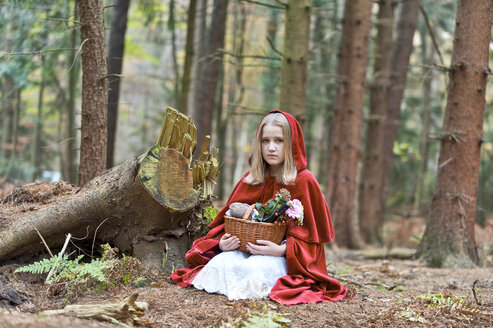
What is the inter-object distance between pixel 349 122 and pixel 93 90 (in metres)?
7.15

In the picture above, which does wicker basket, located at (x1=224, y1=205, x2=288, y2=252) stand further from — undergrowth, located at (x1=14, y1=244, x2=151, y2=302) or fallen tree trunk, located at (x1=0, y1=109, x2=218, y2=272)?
undergrowth, located at (x1=14, y1=244, x2=151, y2=302)

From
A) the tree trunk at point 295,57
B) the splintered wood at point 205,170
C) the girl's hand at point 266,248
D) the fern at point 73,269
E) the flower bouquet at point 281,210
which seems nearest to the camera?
the fern at point 73,269

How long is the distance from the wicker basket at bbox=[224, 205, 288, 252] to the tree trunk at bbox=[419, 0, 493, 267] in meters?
4.34

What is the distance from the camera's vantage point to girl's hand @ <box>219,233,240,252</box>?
4.80 meters

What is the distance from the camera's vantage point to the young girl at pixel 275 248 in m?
4.56

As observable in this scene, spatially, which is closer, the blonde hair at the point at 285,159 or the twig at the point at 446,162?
the blonde hair at the point at 285,159

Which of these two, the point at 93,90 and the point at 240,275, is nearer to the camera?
the point at 240,275

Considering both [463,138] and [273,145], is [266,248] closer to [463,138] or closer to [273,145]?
[273,145]

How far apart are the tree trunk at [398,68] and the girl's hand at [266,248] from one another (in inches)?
424

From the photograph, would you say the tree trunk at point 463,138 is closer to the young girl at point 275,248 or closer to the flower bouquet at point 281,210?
the young girl at point 275,248

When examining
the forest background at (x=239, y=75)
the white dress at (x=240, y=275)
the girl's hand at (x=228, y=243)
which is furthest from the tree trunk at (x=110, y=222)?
the forest background at (x=239, y=75)

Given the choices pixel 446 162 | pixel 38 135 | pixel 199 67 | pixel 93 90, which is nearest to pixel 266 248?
pixel 93 90

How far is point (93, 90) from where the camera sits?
6367mm

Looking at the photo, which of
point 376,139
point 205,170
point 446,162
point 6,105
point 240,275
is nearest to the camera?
point 240,275
